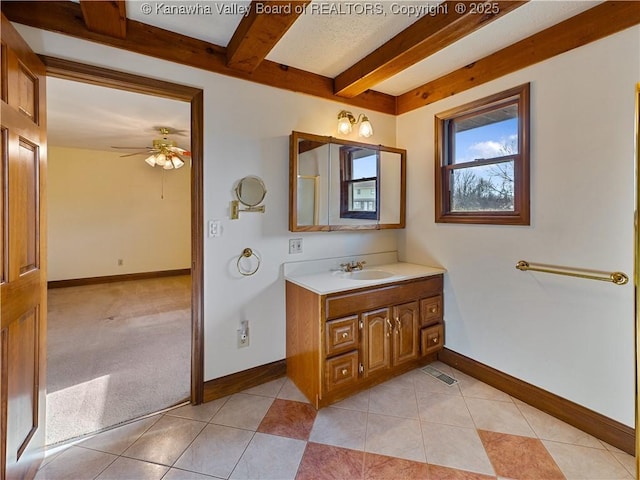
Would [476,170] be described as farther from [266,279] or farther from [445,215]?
[266,279]

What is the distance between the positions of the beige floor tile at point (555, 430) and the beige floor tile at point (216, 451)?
1705 mm

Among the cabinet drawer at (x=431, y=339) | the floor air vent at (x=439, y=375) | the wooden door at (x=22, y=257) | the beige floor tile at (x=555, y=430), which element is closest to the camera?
the wooden door at (x=22, y=257)

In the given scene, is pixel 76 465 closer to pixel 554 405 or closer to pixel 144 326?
pixel 144 326

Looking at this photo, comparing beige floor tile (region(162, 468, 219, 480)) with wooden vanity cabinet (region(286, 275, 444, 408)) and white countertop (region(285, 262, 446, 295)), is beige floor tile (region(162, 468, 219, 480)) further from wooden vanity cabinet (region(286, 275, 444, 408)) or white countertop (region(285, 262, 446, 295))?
white countertop (region(285, 262, 446, 295))

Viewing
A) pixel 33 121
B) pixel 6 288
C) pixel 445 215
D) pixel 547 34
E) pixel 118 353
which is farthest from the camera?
pixel 118 353

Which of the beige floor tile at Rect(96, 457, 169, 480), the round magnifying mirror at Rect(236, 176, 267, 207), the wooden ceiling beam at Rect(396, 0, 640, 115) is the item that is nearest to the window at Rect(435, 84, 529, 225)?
the wooden ceiling beam at Rect(396, 0, 640, 115)

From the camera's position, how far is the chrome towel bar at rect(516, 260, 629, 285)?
1.59 metres

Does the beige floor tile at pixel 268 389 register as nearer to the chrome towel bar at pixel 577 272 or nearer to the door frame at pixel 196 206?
the door frame at pixel 196 206

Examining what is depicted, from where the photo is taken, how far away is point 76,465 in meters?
1.51

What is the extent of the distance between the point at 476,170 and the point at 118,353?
3.50m

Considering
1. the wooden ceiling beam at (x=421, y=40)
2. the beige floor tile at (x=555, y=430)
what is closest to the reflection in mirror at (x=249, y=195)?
the wooden ceiling beam at (x=421, y=40)

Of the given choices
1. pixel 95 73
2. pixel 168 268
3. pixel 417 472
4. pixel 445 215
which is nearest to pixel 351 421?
pixel 417 472

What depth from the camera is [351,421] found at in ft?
6.09

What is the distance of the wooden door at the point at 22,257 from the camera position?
3.84 feet
